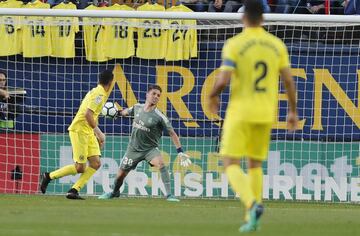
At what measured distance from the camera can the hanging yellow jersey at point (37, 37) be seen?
21703mm

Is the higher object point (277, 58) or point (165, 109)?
point (277, 58)

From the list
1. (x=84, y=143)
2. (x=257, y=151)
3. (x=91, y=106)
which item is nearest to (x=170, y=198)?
(x=84, y=143)

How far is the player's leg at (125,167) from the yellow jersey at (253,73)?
8684mm

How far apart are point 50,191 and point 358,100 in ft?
20.9

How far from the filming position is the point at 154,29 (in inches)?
853

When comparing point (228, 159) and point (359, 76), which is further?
point (359, 76)

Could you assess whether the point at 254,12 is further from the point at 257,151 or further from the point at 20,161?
the point at 20,161

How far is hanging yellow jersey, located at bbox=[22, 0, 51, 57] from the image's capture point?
21.7 meters

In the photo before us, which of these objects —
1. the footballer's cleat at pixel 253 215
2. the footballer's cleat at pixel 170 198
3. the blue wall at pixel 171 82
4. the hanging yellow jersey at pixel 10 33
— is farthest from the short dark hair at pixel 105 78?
the footballer's cleat at pixel 253 215

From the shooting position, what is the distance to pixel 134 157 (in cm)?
1992

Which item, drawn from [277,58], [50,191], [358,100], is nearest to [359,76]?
[358,100]

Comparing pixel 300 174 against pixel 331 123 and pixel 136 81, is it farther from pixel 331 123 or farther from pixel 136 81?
pixel 136 81

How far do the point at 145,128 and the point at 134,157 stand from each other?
57 centimetres

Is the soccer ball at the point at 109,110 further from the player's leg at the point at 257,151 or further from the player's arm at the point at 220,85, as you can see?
the player's arm at the point at 220,85
